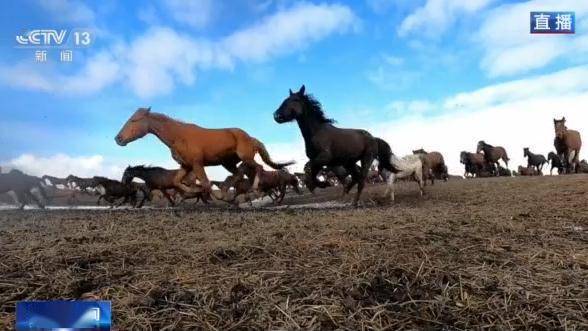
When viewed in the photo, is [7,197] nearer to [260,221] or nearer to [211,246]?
[260,221]

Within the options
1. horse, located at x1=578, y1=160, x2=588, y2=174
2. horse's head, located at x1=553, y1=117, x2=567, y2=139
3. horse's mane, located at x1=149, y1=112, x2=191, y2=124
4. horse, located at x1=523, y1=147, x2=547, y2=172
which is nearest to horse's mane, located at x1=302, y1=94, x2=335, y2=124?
horse's mane, located at x1=149, y1=112, x2=191, y2=124

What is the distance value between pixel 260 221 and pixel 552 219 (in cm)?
365

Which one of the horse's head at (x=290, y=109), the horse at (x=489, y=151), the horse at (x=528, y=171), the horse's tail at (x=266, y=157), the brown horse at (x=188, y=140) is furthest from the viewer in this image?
the horse at (x=528, y=171)

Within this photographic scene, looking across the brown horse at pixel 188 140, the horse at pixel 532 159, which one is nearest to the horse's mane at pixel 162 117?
the brown horse at pixel 188 140

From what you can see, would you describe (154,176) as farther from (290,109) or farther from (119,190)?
(290,109)

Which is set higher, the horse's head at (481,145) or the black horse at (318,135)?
the horse's head at (481,145)

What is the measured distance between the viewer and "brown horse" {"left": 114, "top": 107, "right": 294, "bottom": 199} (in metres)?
10.4

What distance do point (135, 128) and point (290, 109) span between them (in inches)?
134

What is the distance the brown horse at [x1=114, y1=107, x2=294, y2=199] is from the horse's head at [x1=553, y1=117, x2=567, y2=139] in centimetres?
1836

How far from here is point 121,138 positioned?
1003 centimetres

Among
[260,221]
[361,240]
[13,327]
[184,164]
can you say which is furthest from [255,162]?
[13,327]

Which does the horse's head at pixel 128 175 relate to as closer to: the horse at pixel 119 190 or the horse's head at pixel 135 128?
the horse at pixel 119 190

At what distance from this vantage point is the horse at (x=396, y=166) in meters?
13.3

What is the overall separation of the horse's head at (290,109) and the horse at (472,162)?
2508 centimetres
